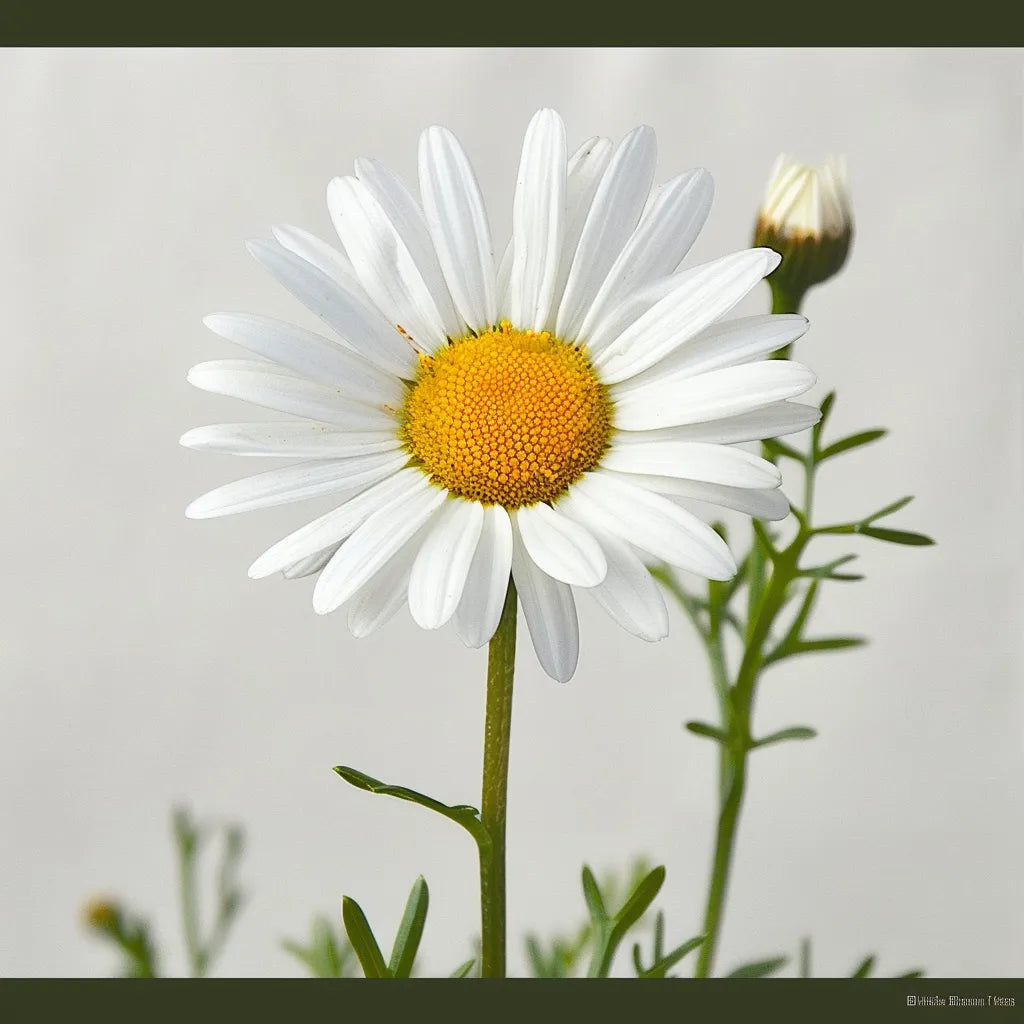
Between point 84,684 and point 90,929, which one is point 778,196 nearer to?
point 90,929

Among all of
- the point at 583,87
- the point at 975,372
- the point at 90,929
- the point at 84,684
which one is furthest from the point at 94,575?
the point at 975,372

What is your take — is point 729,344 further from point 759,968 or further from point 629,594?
point 759,968

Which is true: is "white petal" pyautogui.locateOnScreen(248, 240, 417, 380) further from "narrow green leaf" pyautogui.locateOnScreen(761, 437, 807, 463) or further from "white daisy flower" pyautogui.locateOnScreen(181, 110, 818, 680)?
"narrow green leaf" pyautogui.locateOnScreen(761, 437, 807, 463)

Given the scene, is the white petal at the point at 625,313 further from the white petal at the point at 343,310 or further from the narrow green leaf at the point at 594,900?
the narrow green leaf at the point at 594,900

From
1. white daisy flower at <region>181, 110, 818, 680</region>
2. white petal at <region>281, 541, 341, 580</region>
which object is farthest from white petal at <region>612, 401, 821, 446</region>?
white petal at <region>281, 541, 341, 580</region>

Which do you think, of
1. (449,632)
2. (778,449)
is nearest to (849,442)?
(778,449)

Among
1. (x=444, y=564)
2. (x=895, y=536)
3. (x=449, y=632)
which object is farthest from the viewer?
(x=449, y=632)
